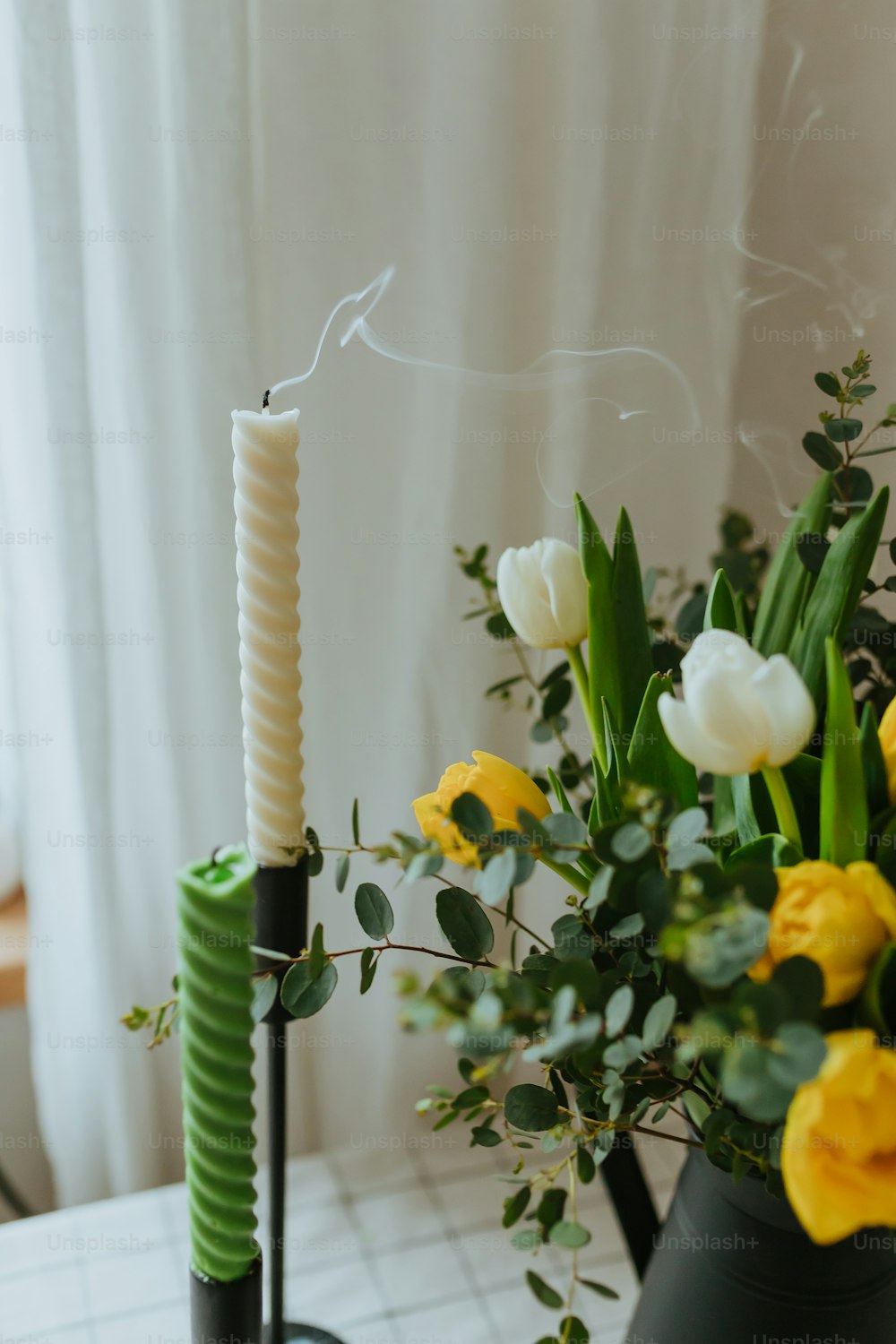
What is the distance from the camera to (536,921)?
106cm

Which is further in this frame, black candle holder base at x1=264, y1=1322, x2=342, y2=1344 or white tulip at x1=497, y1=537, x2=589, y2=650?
black candle holder base at x1=264, y1=1322, x2=342, y2=1344

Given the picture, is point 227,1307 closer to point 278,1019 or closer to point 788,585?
point 278,1019

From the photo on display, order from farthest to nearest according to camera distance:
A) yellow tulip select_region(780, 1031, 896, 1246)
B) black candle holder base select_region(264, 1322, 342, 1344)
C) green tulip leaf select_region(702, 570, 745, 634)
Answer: black candle holder base select_region(264, 1322, 342, 1344)
green tulip leaf select_region(702, 570, 745, 634)
yellow tulip select_region(780, 1031, 896, 1246)

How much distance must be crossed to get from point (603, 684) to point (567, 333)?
0.44m

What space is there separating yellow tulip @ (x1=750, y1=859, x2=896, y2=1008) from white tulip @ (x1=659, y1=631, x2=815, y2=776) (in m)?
0.05

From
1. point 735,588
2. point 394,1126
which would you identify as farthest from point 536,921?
point 735,588

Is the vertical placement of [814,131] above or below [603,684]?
above

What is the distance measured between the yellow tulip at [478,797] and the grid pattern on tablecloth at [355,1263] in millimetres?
445

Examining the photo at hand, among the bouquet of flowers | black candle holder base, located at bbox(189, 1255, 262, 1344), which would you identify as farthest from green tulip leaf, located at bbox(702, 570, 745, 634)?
black candle holder base, located at bbox(189, 1255, 262, 1344)

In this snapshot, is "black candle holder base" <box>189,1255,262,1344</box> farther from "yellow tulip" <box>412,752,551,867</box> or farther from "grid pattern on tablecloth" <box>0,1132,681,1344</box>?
"grid pattern on tablecloth" <box>0,1132,681,1344</box>

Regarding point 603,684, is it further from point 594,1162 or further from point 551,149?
point 551,149

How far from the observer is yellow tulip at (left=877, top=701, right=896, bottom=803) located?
49 centimetres

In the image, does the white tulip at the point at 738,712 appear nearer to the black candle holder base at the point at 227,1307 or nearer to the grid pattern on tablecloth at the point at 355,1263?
the black candle holder base at the point at 227,1307

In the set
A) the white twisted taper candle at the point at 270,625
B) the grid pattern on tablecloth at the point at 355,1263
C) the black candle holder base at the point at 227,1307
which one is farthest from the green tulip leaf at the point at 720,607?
the grid pattern on tablecloth at the point at 355,1263
